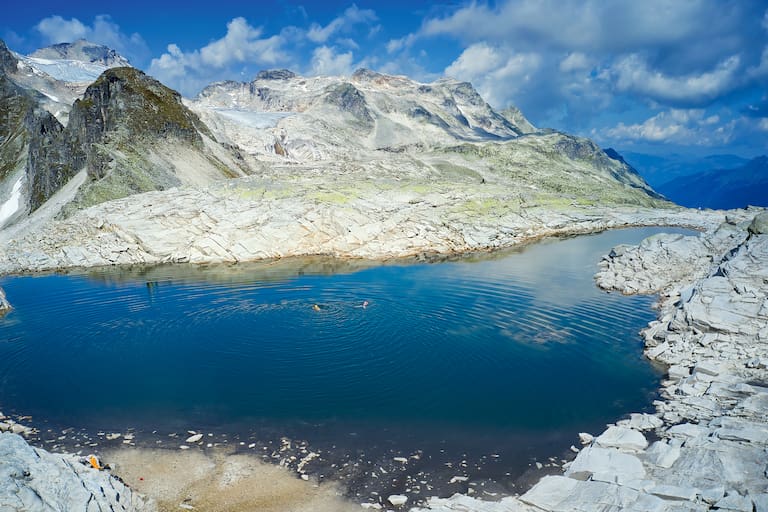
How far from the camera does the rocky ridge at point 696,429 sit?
16.2m

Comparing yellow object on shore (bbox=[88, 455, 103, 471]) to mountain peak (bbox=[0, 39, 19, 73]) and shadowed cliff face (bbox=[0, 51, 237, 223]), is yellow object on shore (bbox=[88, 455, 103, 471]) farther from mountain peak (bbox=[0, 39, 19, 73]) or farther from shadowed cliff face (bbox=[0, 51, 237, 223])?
mountain peak (bbox=[0, 39, 19, 73])

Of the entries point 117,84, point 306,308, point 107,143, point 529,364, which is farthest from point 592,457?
point 117,84

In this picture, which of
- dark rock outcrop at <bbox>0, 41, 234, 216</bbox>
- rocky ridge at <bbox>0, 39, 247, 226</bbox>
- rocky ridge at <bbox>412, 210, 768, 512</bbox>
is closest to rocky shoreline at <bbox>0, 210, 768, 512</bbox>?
rocky ridge at <bbox>412, 210, 768, 512</bbox>

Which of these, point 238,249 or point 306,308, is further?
point 238,249

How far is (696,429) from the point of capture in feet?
67.5

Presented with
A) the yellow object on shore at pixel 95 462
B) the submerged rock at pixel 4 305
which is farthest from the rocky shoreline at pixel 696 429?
the submerged rock at pixel 4 305

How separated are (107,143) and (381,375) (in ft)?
249

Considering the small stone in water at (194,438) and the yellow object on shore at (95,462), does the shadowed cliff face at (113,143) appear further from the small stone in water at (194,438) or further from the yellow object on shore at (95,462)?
the yellow object on shore at (95,462)

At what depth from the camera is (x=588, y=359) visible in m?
31.2

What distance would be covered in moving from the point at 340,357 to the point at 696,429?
1886cm

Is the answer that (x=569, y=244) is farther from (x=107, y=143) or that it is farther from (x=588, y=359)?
(x=107, y=143)

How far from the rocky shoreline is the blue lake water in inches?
79.7

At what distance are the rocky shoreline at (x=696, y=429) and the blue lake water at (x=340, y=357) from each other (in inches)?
79.7

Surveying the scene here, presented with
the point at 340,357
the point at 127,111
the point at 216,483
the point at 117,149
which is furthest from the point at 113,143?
the point at 216,483
